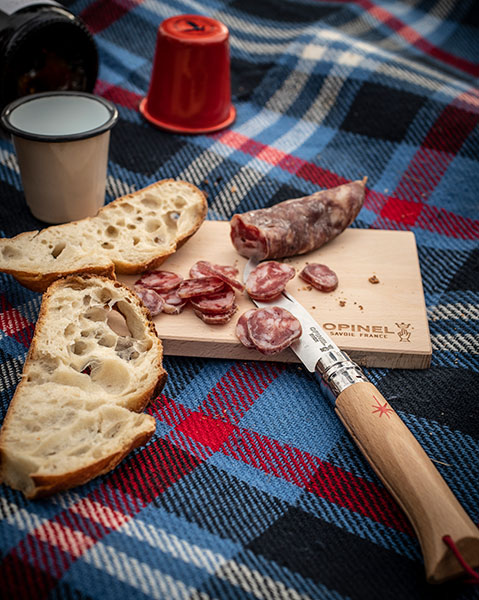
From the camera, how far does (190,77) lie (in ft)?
7.45

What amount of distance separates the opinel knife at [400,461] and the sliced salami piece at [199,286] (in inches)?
10.1

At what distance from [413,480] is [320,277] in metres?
0.70

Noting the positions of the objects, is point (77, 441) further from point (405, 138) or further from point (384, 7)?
point (384, 7)

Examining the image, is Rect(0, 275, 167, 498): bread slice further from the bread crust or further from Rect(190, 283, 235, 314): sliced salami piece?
Rect(190, 283, 235, 314): sliced salami piece

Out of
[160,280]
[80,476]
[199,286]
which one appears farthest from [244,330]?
[80,476]

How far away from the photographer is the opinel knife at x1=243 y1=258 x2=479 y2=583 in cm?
113

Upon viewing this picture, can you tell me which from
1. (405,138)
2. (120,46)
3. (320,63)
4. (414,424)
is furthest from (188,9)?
(414,424)

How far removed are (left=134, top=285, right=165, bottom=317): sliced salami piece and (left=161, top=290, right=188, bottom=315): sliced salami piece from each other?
17mm

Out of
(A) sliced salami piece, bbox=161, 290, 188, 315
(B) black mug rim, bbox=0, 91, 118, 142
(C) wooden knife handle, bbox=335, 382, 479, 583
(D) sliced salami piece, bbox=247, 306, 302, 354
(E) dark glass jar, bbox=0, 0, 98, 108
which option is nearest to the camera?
(C) wooden knife handle, bbox=335, 382, 479, 583

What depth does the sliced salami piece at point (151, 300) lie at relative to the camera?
5.29 ft

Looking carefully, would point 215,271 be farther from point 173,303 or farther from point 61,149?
point 61,149

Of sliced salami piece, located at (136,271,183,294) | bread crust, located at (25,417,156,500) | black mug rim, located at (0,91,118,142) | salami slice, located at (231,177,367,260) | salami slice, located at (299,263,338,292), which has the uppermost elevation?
black mug rim, located at (0,91,118,142)

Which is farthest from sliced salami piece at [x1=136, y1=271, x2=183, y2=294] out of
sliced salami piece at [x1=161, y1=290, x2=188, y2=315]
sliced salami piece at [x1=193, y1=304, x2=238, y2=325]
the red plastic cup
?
the red plastic cup

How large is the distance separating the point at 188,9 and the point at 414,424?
2217 mm
